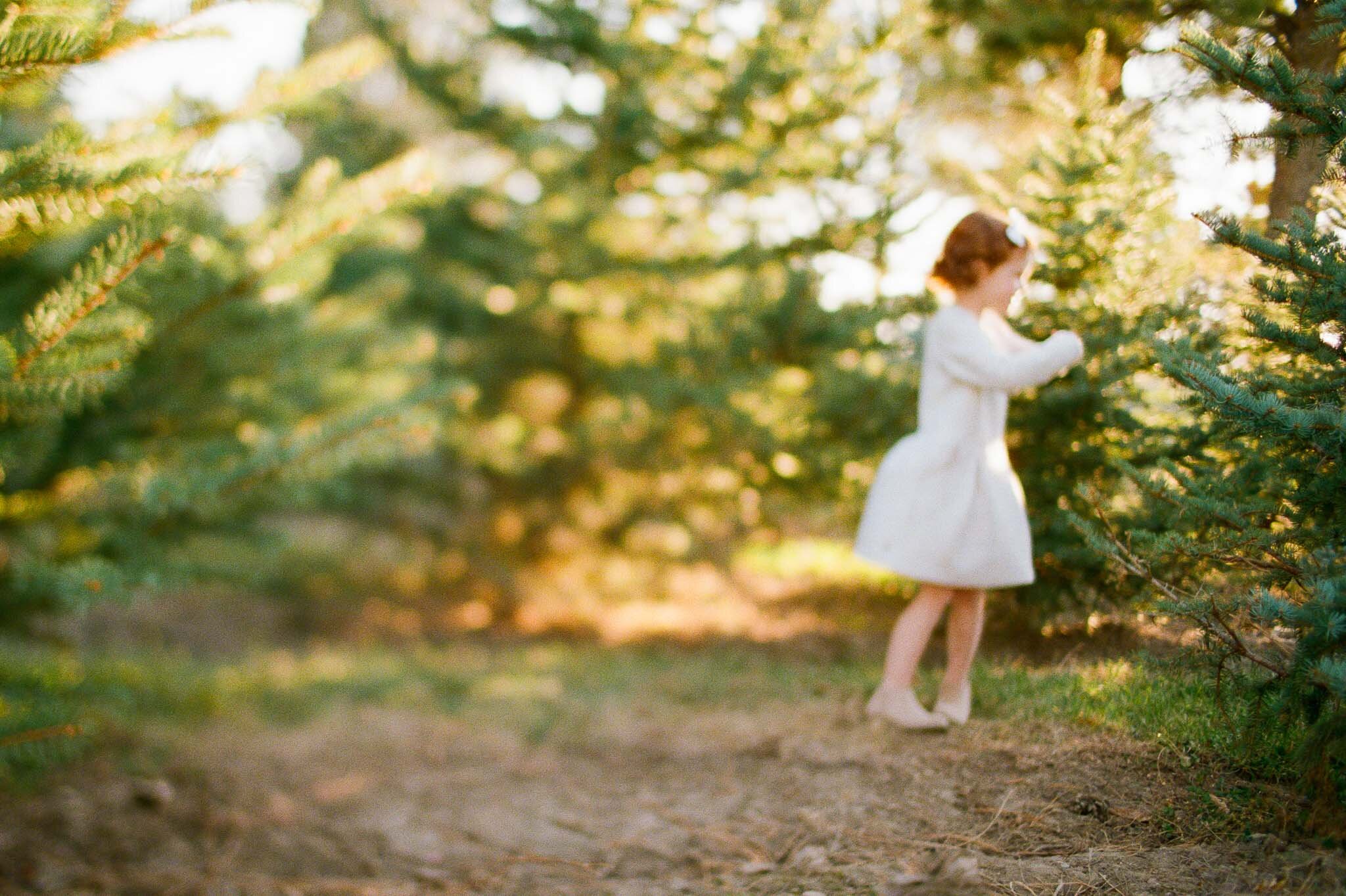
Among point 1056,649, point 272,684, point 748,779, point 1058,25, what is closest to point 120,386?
point 748,779

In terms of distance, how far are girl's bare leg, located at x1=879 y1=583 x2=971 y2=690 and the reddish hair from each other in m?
1.07

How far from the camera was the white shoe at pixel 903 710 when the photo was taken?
9.26 ft

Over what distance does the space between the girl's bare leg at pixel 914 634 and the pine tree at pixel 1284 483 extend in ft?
2.44

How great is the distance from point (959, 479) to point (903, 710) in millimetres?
796

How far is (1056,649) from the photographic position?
9.91 ft

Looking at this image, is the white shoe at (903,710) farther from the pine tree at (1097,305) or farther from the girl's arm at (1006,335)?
the girl's arm at (1006,335)

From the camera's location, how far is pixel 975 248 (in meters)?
2.91

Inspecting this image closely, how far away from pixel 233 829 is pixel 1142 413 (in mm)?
3851

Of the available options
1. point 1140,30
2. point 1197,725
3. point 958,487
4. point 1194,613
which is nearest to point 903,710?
point 958,487

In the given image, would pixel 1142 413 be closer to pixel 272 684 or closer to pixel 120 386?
pixel 120 386

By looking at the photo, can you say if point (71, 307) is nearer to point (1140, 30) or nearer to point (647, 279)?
point (1140, 30)

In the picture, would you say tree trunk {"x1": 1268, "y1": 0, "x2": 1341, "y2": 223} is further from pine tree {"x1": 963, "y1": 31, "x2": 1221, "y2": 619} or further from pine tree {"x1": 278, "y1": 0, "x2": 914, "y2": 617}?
pine tree {"x1": 278, "y1": 0, "x2": 914, "y2": 617}

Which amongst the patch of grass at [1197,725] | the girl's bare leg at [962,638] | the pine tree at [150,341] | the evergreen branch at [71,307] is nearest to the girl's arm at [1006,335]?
the girl's bare leg at [962,638]

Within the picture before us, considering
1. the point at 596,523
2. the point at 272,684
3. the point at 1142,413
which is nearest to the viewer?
the point at 1142,413
